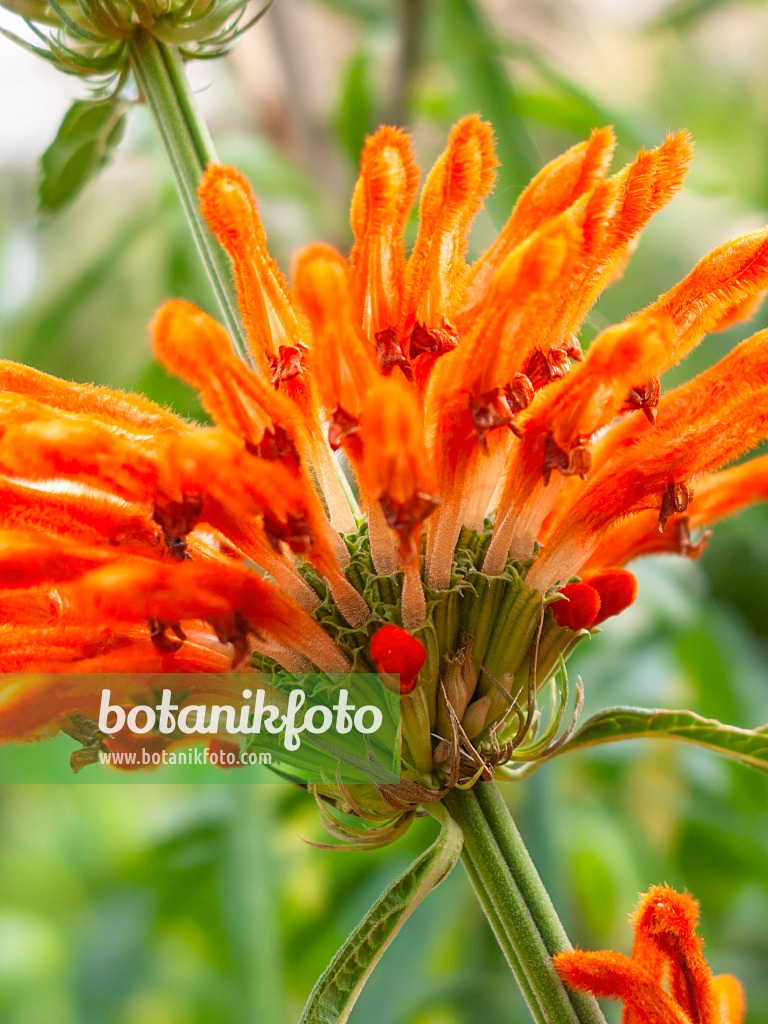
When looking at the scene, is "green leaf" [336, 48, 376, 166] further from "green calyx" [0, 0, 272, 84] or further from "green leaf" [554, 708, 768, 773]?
"green leaf" [554, 708, 768, 773]

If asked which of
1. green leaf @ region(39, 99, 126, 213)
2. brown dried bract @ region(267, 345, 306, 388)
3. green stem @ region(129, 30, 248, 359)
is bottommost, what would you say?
brown dried bract @ region(267, 345, 306, 388)

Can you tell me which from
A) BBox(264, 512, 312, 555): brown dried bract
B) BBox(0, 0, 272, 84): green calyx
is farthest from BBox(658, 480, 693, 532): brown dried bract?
BBox(0, 0, 272, 84): green calyx

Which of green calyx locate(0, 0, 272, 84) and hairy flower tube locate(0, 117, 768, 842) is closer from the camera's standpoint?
hairy flower tube locate(0, 117, 768, 842)

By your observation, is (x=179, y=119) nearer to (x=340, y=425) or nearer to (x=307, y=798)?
(x=340, y=425)

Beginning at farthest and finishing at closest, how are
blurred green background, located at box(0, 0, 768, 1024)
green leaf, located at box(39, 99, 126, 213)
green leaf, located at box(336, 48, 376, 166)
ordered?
green leaf, located at box(336, 48, 376, 166)
blurred green background, located at box(0, 0, 768, 1024)
green leaf, located at box(39, 99, 126, 213)

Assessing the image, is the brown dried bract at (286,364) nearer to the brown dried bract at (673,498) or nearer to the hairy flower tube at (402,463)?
the hairy flower tube at (402,463)

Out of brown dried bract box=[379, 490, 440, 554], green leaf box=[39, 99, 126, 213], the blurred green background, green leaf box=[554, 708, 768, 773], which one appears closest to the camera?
brown dried bract box=[379, 490, 440, 554]

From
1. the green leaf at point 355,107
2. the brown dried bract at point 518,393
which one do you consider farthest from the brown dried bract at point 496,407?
the green leaf at point 355,107
